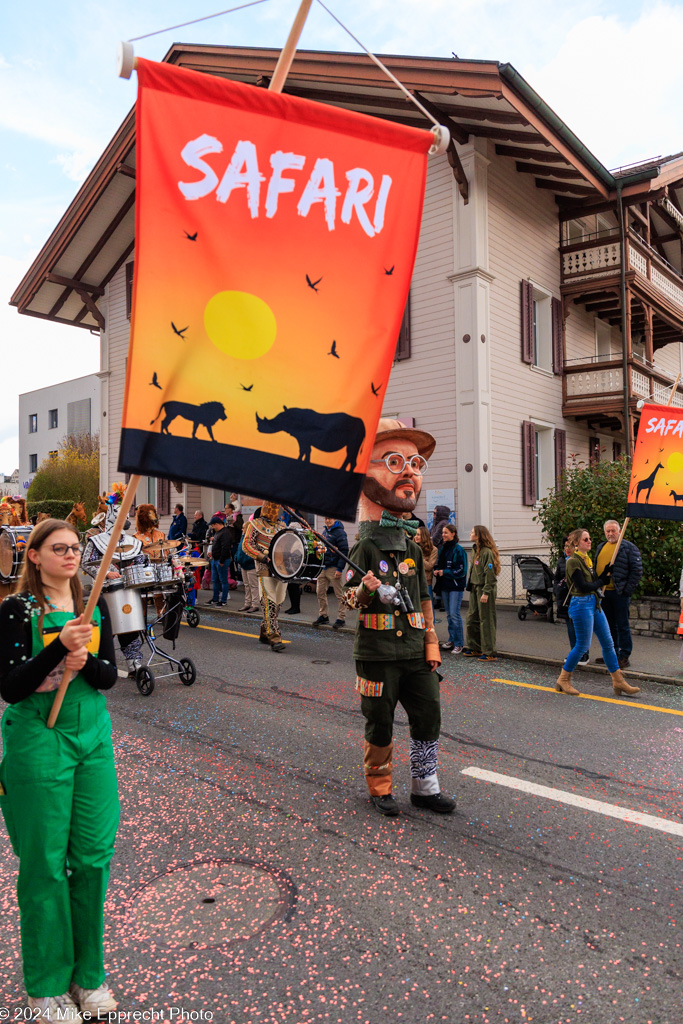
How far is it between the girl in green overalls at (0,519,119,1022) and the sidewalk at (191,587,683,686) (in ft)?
23.3

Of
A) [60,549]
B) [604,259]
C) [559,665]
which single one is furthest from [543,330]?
[60,549]

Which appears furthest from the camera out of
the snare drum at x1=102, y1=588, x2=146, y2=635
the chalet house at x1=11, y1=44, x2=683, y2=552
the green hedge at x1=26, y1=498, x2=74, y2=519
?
the green hedge at x1=26, y1=498, x2=74, y2=519

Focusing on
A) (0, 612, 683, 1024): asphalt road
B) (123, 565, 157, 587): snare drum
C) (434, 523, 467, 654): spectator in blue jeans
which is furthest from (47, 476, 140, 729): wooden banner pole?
(434, 523, 467, 654): spectator in blue jeans

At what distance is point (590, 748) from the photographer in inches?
214

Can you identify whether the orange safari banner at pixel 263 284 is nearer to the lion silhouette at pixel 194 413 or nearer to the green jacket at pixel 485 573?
the lion silhouette at pixel 194 413

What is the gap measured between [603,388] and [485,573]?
9.94 meters

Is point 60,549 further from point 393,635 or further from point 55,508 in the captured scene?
point 55,508

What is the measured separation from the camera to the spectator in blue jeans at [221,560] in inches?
561

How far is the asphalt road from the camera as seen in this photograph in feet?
→ 8.54

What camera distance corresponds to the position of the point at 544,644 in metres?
10.0

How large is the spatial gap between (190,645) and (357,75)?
→ 36.9ft

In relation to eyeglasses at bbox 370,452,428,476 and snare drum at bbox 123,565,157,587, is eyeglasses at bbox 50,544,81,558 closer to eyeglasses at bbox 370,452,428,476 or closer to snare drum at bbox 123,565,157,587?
eyeglasses at bbox 370,452,428,476

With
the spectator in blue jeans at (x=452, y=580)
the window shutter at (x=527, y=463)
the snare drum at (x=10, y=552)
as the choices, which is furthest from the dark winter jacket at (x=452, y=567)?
the window shutter at (x=527, y=463)

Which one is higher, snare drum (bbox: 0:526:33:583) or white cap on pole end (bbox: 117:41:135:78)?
white cap on pole end (bbox: 117:41:135:78)
